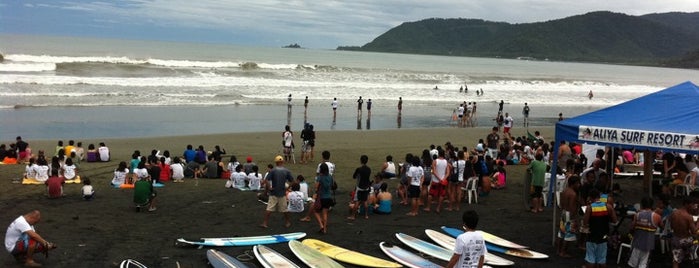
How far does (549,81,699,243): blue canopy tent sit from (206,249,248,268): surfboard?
17.4 ft

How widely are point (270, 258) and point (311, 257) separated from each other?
2.03 ft

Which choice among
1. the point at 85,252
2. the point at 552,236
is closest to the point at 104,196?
the point at 85,252

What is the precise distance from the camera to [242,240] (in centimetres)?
1000

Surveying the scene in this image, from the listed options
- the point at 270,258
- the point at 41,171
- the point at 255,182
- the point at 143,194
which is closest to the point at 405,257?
the point at 270,258

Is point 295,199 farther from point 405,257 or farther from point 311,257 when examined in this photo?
point 405,257

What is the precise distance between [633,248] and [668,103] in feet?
10.2

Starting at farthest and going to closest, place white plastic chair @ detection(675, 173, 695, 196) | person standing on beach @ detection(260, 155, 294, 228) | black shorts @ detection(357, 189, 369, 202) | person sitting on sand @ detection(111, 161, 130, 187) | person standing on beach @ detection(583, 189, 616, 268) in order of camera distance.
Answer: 1. person sitting on sand @ detection(111, 161, 130, 187)
2. white plastic chair @ detection(675, 173, 695, 196)
3. black shorts @ detection(357, 189, 369, 202)
4. person standing on beach @ detection(260, 155, 294, 228)
5. person standing on beach @ detection(583, 189, 616, 268)

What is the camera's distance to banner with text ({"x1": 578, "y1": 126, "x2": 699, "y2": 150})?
29.5 feet

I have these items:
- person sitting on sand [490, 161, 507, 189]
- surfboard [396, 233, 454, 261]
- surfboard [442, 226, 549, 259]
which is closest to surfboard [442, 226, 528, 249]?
surfboard [442, 226, 549, 259]

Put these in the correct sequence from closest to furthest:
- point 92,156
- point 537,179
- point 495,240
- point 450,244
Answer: point 450,244 → point 495,240 → point 537,179 → point 92,156

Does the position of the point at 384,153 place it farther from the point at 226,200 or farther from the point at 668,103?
the point at 668,103

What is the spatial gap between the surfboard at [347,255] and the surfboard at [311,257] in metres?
0.15

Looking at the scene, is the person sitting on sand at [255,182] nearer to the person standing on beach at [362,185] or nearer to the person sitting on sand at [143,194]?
the person sitting on sand at [143,194]

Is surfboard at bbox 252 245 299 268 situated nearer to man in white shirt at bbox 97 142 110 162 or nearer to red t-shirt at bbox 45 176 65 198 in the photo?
red t-shirt at bbox 45 176 65 198
